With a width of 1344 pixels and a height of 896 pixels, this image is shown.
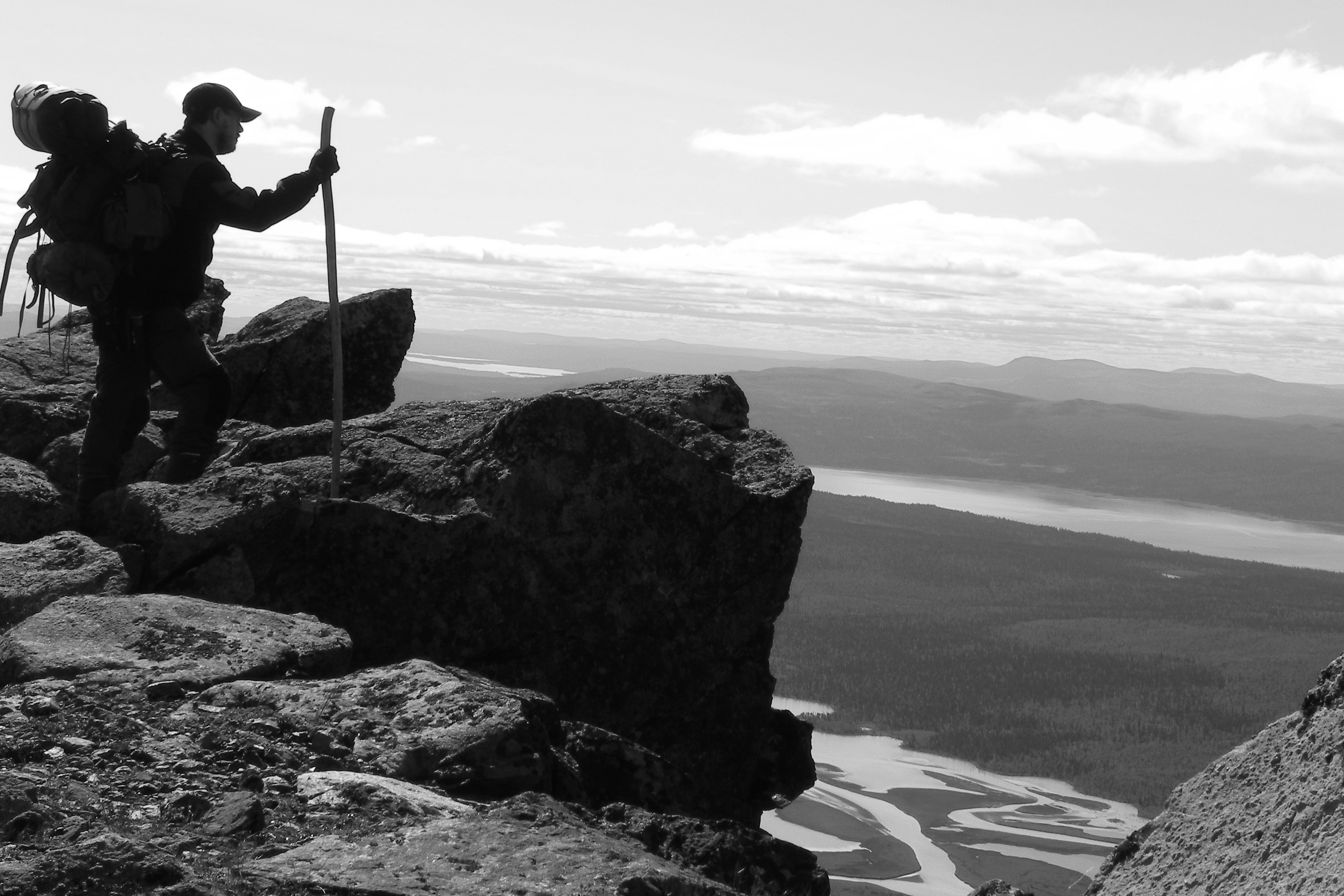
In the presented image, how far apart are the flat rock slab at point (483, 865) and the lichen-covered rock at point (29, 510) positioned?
22.3 feet

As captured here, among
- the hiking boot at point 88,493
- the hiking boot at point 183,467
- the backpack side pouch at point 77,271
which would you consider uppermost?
the backpack side pouch at point 77,271

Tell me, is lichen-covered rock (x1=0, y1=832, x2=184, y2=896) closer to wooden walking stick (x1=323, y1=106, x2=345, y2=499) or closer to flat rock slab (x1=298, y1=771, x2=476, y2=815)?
flat rock slab (x1=298, y1=771, x2=476, y2=815)

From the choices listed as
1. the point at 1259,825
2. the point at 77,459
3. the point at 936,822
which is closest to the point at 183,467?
the point at 77,459

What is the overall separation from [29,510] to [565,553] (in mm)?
4815

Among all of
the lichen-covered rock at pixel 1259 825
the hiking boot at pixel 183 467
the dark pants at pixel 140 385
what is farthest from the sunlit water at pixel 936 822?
the lichen-covered rock at pixel 1259 825

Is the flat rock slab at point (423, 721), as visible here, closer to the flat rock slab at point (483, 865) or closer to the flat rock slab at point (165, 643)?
the flat rock slab at point (165, 643)

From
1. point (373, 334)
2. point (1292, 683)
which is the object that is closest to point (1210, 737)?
point (1292, 683)

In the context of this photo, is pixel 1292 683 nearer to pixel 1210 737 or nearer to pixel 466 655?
pixel 1210 737

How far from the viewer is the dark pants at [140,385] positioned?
10.9 meters

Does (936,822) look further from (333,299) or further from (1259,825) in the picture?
(1259,825)

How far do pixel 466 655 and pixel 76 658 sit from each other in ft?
12.4

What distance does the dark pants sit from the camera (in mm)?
10898

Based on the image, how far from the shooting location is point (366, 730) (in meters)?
6.61

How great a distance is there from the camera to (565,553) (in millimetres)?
10750
